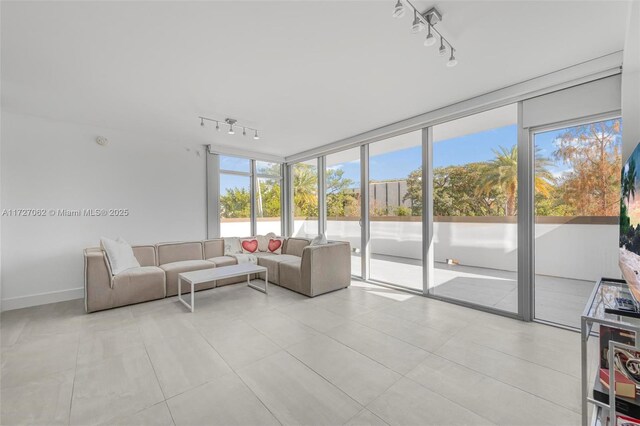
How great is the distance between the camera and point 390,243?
4629 millimetres

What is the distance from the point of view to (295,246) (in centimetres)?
530

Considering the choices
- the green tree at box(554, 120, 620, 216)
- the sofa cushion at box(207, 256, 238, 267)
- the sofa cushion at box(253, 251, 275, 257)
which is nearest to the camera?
the green tree at box(554, 120, 620, 216)

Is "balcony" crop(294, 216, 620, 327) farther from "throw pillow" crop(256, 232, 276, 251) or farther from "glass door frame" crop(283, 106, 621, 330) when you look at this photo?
"throw pillow" crop(256, 232, 276, 251)

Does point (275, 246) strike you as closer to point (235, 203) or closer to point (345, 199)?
point (235, 203)

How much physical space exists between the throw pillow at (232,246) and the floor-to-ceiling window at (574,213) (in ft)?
15.1

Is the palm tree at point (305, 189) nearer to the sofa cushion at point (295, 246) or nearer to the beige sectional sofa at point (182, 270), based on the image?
the sofa cushion at point (295, 246)

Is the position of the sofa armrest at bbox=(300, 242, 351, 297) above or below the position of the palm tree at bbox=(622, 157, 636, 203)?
below

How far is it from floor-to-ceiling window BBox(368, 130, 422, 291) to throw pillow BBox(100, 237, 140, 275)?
3.75 metres

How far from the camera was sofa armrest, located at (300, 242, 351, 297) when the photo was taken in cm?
392

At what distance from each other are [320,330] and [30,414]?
2129 millimetres

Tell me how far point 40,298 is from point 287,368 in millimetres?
3970

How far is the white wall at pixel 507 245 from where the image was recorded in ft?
8.72

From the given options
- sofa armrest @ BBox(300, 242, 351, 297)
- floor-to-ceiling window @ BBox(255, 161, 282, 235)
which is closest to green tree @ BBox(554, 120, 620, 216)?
sofa armrest @ BBox(300, 242, 351, 297)

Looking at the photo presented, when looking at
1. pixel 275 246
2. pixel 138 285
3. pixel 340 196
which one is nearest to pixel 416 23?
pixel 340 196
